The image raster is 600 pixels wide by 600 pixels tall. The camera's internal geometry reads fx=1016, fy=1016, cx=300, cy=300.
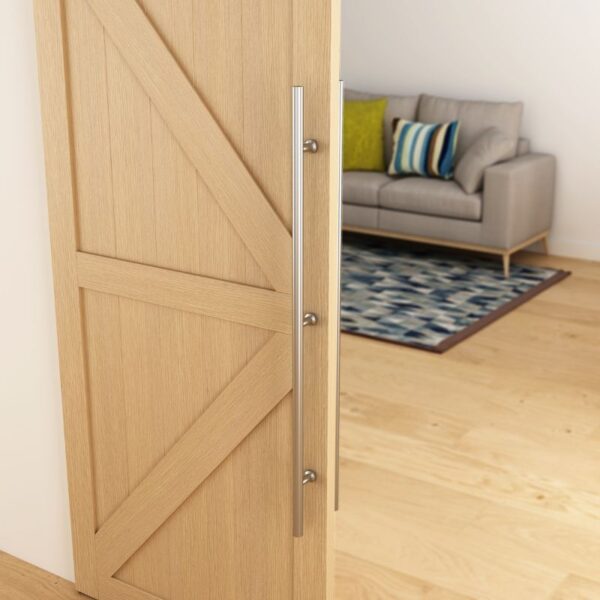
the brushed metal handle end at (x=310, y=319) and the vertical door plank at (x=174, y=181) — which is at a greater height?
the vertical door plank at (x=174, y=181)

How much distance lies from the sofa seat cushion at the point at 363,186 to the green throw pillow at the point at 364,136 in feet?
0.27

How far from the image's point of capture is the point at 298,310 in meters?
2.12

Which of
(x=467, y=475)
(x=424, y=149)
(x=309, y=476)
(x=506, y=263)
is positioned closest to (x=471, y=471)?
(x=467, y=475)

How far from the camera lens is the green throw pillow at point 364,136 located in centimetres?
663

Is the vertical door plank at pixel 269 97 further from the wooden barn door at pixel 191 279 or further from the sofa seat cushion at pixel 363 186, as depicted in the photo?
the sofa seat cushion at pixel 363 186

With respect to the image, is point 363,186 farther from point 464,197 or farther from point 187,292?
point 187,292

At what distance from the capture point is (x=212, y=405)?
7.93ft

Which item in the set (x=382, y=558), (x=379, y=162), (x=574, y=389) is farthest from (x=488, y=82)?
(x=382, y=558)

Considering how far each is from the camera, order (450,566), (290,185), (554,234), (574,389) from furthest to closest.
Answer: (554,234), (574,389), (450,566), (290,185)

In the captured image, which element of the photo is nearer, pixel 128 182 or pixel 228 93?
pixel 228 93

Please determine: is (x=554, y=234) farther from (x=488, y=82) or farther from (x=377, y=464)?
(x=377, y=464)

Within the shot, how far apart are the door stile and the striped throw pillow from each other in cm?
421

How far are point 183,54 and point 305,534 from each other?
1116mm

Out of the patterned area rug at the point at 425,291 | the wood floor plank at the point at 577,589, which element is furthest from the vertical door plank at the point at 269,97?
the patterned area rug at the point at 425,291
